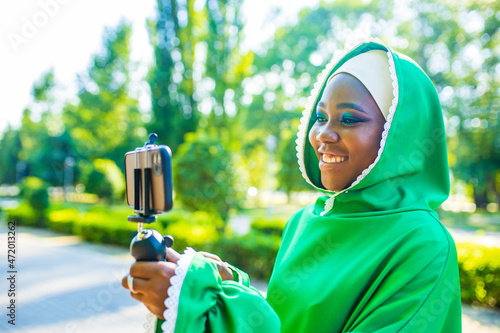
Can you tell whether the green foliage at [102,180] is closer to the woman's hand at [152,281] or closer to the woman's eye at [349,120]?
the woman's eye at [349,120]

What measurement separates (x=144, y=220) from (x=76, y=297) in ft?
A: 20.6

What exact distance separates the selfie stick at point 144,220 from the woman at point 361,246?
0.09 ft

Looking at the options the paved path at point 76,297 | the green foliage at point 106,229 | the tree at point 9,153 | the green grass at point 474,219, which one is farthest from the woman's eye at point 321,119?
the tree at point 9,153

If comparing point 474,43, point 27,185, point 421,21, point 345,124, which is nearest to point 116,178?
point 27,185

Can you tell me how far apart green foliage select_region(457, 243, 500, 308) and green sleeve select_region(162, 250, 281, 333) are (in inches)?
239

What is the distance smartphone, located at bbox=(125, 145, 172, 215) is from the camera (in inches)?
34.5

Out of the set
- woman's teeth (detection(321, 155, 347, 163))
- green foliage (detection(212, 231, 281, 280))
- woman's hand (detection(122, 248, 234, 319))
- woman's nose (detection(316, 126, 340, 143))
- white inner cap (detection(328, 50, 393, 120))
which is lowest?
green foliage (detection(212, 231, 281, 280))

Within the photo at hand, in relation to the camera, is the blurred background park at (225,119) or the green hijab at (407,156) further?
the blurred background park at (225,119)

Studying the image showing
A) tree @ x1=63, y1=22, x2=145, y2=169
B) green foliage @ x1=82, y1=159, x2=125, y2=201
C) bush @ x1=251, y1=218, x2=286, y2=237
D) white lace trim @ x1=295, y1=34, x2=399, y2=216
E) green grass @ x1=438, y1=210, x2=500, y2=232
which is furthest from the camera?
tree @ x1=63, y1=22, x2=145, y2=169

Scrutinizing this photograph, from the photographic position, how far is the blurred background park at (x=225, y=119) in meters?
9.38

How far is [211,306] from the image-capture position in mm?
950

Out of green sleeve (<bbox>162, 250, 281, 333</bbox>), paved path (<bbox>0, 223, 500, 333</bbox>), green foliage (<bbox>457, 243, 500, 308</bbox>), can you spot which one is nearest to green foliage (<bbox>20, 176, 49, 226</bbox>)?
paved path (<bbox>0, 223, 500, 333</bbox>)

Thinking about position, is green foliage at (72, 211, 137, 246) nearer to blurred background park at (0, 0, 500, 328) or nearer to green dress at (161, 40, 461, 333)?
A: blurred background park at (0, 0, 500, 328)

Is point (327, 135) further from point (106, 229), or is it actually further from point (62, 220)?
point (62, 220)
